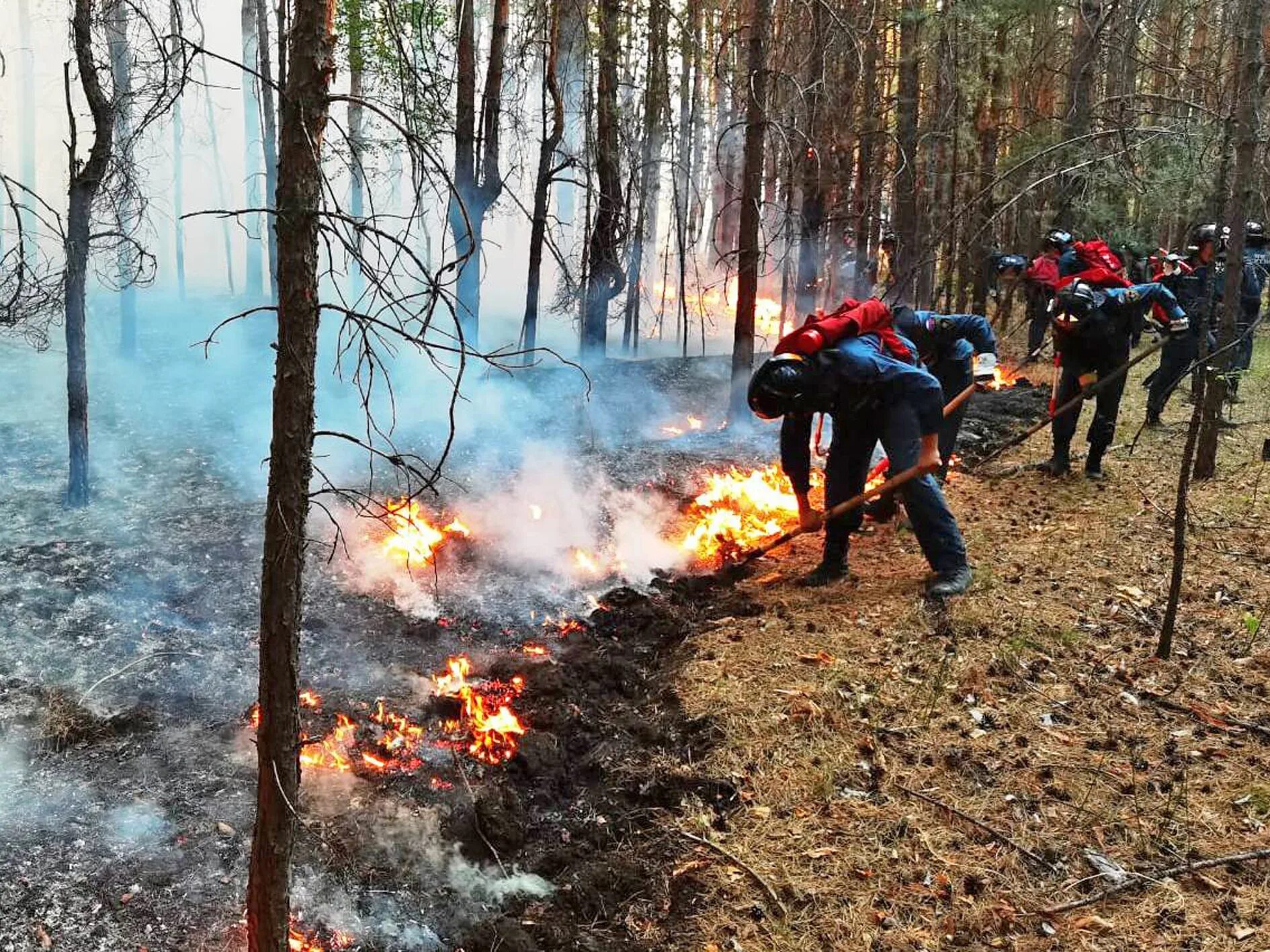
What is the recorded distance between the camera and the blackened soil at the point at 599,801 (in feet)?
12.0

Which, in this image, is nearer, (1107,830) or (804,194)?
(1107,830)

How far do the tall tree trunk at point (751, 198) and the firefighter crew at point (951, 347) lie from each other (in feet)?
8.94

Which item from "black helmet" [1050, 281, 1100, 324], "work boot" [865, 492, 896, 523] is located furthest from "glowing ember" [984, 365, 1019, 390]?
"work boot" [865, 492, 896, 523]

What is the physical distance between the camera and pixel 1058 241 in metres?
11.2

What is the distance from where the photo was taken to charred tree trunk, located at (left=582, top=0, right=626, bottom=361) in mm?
12453

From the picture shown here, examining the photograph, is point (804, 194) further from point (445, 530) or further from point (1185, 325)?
point (445, 530)

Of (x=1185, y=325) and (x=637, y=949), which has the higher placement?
(x=1185, y=325)

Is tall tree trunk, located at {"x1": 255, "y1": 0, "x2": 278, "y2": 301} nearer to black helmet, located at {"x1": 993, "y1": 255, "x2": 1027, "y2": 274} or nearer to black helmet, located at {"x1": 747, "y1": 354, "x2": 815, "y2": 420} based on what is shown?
black helmet, located at {"x1": 747, "y1": 354, "x2": 815, "y2": 420}

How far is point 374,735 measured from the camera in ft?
16.7

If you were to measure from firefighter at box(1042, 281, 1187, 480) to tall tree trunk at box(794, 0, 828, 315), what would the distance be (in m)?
3.02

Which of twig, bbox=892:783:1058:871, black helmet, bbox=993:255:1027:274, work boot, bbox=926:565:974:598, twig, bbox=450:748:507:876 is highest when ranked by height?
black helmet, bbox=993:255:1027:274

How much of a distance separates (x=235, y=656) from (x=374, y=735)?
1459 millimetres

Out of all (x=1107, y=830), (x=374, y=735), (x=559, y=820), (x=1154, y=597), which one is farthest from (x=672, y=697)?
(x=1154, y=597)

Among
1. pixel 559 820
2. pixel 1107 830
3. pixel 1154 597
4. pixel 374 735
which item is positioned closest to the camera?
pixel 1107 830
